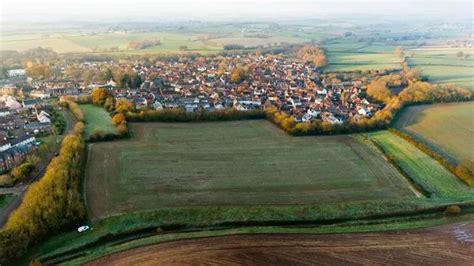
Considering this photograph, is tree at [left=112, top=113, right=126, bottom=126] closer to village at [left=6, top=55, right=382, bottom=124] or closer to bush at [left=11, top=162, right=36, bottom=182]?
village at [left=6, top=55, right=382, bottom=124]

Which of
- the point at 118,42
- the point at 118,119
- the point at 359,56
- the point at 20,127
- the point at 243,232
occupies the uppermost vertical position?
the point at 118,42

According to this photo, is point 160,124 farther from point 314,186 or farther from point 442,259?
point 442,259

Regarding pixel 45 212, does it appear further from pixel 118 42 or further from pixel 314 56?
pixel 118 42

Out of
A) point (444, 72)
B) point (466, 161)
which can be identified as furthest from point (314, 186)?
Result: point (444, 72)

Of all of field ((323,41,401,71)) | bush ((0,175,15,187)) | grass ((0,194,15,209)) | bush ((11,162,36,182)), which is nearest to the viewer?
grass ((0,194,15,209))

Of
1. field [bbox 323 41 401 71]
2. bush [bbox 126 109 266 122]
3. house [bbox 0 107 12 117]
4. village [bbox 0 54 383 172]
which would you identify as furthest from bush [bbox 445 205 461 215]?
field [bbox 323 41 401 71]

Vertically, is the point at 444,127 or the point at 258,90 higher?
the point at 258,90

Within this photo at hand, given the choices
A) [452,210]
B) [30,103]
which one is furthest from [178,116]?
[452,210]
